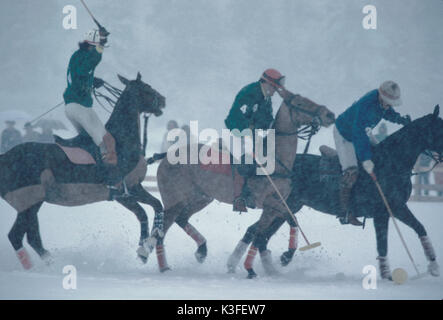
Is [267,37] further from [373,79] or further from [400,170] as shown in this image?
[400,170]

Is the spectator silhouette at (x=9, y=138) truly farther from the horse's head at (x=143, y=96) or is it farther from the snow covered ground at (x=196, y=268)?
the horse's head at (x=143, y=96)

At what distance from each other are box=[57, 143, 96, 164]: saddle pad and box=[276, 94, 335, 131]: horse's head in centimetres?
212

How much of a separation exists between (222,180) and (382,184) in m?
1.74

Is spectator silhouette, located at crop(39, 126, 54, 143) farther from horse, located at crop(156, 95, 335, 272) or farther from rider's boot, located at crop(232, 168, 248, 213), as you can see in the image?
rider's boot, located at crop(232, 168, 248, 213)

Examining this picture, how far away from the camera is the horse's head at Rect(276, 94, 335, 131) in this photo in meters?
4.52

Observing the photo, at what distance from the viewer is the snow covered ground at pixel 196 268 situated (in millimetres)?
3936

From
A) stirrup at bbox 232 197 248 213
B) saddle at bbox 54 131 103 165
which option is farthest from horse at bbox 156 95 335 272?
saddle at bbox 54 131 103 165

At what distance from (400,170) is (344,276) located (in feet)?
4.40

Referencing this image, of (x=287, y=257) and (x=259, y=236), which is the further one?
(x=287, y=257)

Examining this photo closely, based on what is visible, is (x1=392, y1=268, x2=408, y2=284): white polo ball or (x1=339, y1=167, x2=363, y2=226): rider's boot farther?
(x1=339, y1=167, x2=363, y2=226): rider's boot

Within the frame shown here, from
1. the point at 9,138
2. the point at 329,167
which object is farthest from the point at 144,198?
the point at 9,138

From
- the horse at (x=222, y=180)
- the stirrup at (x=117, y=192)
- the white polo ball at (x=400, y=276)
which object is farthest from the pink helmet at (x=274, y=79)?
the white polo ball at (x=400, y=276)

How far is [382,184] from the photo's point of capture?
4621mm

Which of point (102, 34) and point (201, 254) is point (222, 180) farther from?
point (102, 34)
